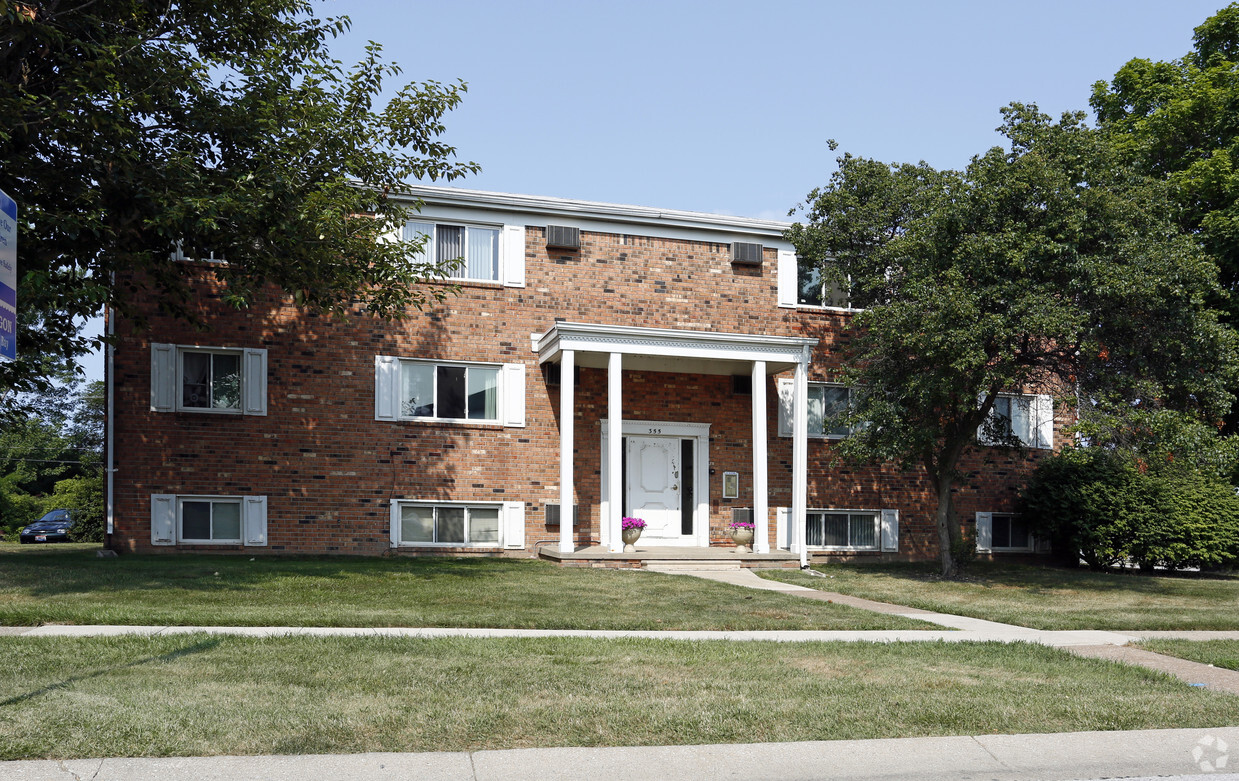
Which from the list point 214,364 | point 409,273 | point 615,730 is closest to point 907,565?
point 409,273

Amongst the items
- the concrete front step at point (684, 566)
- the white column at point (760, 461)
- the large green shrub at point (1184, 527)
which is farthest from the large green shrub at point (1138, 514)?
the concrete front step at point (684, 566)

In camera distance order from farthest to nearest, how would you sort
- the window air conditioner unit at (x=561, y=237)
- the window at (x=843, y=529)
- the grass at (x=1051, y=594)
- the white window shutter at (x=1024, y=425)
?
the white window shutter at (x=1024, y=425) < the window at (x=843, y=529) < the window air conditioner unit at (x=561, y=237) < the grass at (x=1051, y=594)

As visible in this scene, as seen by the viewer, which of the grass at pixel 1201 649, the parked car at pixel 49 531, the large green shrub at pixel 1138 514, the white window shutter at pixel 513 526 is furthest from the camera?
the parked car at pixel 49 531

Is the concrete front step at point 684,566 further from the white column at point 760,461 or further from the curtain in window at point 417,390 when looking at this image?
the curtain in window at point 417,390

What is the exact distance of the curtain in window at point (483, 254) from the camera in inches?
748

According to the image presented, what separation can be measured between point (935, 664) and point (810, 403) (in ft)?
41.8

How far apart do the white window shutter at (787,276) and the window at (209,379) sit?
10.2 meters

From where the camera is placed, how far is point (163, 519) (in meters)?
17.4

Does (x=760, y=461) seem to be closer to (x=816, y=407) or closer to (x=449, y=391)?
(x=816, y=407)

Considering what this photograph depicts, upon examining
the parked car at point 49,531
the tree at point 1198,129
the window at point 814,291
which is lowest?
the parked car at point 49,531

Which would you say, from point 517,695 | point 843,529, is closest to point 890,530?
point 843,529

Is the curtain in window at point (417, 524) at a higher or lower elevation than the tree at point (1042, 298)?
lower

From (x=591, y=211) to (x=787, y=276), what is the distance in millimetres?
4313

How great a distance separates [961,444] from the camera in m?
17.4
